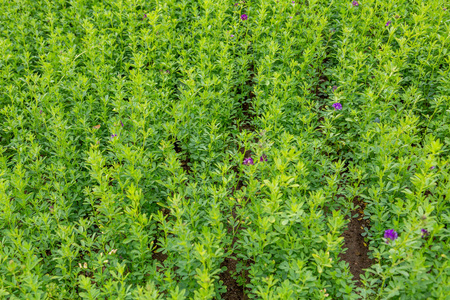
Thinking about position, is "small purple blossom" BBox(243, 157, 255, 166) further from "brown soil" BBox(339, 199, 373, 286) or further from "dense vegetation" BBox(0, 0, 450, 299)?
"brown soil" BBox(339, 199, 373, 286)

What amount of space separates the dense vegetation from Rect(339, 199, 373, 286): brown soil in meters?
0.07

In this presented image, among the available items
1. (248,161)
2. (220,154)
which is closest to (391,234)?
(248,161)

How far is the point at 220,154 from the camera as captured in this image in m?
4.14

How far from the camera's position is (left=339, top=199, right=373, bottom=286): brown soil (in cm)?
369

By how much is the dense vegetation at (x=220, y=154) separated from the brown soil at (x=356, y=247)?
69mm

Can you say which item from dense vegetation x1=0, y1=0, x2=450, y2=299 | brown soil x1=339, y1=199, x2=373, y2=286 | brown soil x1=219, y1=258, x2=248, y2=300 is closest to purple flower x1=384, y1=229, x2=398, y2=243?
dense vegetation x1=0, y1=0, x2=450, y2=299

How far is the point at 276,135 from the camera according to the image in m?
A: 4.43

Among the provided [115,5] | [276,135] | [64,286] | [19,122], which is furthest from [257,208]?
[115,5]

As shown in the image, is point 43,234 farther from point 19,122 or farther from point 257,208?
point 257,208

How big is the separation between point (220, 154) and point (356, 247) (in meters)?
1.60

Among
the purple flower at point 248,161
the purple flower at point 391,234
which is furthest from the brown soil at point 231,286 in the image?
the purple flower at point 391,234

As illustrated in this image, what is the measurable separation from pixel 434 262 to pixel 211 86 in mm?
3051

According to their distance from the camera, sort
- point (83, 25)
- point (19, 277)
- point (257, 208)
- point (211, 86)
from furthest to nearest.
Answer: point (83, 25), point (211, 86), point (257, 208), point (19, 277)

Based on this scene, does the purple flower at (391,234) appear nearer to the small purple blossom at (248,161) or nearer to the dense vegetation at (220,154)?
the dense vegetation at (220,154)
